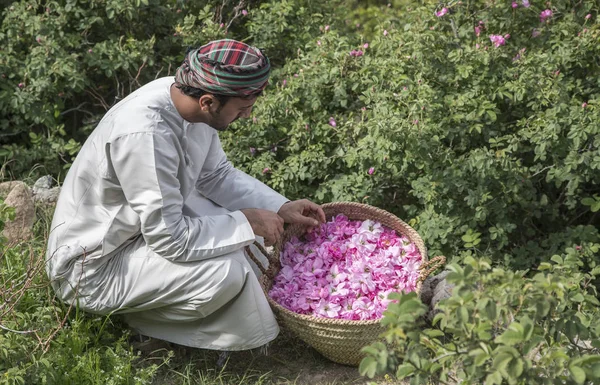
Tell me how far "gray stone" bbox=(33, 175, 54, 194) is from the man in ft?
4.35

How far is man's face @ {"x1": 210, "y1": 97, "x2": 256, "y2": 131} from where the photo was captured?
320 cm

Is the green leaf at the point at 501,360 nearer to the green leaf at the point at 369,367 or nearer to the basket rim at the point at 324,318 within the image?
the green leaf at the point at 369,367

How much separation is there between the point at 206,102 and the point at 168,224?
0.50m

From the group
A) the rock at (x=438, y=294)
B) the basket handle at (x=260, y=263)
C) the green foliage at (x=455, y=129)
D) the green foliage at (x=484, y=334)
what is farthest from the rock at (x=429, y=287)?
the green foliage at (x=484, y=334)

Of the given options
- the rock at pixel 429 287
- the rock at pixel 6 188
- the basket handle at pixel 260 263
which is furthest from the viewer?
the rock at pixel 6 188

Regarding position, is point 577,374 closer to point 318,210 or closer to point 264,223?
point 264,223

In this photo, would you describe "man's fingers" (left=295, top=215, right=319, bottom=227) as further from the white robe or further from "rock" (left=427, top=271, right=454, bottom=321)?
"rock" (left=427, top=271, right=454, bottom=321)

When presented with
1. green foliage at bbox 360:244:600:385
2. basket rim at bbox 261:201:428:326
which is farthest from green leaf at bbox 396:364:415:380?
basket rim at bbox 261:201:428:326

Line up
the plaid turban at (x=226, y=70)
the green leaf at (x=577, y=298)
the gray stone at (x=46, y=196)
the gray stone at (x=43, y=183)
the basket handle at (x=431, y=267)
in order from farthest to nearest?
the gray stone at (x=43, y=183) → the gray stone at (x=46, y=196) → the basket handle at (x=431, y=267) → the plaid turban at (x=226, y=70) → the green leaf at (x=577, y=298)

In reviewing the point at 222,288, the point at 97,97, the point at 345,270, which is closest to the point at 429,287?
the point at 345,270

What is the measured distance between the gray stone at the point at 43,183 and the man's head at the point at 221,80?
177cm

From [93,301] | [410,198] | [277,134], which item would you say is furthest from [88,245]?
[410,198]

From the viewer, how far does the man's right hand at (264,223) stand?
3.44 metres

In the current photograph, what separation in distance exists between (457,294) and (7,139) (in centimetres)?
369
